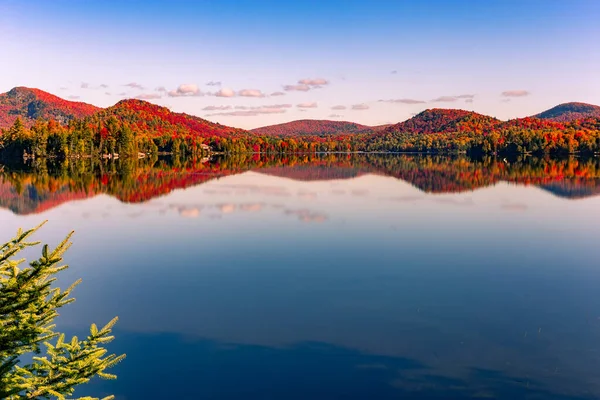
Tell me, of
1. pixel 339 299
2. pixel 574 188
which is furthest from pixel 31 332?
pixel 574 188

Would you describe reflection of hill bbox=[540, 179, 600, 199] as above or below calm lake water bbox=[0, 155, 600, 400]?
above

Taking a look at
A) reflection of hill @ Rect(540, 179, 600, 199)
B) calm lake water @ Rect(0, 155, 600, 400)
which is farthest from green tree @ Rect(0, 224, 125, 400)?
reflection of hill @ Rect(540, 179, 600, 199)

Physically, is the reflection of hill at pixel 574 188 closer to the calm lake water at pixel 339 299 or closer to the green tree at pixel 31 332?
the calm lake water at pixel 339 299

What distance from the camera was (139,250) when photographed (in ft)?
85.3

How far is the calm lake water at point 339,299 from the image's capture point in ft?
39.5

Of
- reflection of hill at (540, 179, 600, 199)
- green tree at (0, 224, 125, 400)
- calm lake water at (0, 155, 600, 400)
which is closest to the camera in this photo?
green tree at (0, 224, 125, 400)

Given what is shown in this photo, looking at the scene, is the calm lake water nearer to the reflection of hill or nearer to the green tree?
the green tree

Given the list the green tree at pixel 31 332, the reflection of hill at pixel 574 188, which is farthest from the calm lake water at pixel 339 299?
the reflection of hill at pixel 574 188

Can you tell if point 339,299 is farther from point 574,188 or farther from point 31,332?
point 574,188

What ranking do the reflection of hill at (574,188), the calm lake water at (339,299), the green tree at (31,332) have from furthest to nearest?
1. the reflection of hill at (574,188)
2. the calm lake water at (339,299)
3. the green tree at (31,332)

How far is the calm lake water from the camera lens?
39.5 feet

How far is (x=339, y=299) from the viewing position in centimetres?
1761

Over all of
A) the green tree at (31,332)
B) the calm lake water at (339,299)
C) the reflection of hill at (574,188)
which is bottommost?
the calm lake water at (339,299)

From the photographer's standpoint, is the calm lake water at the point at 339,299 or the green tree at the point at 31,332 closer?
the green tree at the point at 31,332
